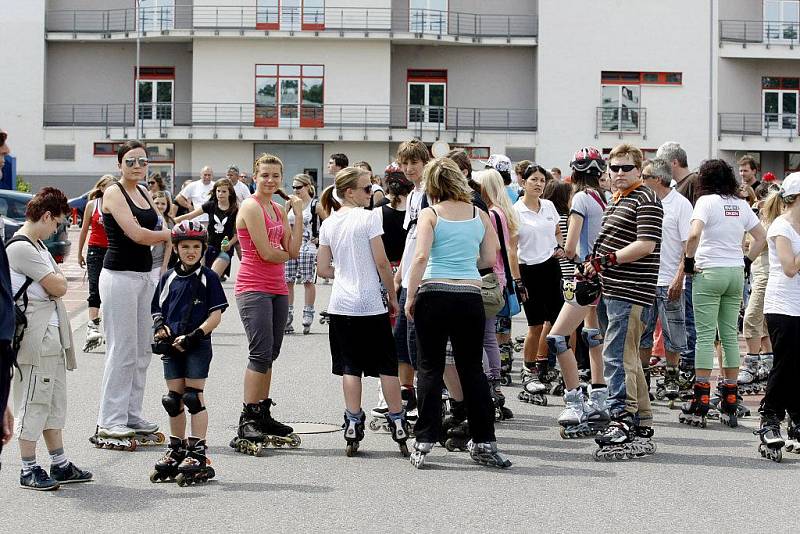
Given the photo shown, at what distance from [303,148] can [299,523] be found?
45184 mm

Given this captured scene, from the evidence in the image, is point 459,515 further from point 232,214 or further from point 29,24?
point 29,24

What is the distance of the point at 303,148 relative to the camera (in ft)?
168

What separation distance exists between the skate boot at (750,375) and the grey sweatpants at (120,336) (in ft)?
19.8

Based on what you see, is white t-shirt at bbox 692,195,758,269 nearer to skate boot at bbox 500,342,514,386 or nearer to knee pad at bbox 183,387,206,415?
skate boot at bbox 500,342,514,386

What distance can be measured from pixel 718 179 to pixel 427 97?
43.4 m

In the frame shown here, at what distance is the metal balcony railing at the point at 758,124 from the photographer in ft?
168

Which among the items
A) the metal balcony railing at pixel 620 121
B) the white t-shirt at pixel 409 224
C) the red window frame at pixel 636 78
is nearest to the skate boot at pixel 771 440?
the white t-shirt at pixel 409 224

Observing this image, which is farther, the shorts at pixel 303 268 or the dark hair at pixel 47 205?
the shorts at pixel 303 268

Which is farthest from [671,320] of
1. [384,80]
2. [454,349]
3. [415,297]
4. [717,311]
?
[384,80]

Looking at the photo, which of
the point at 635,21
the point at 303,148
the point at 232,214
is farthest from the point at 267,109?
the point at 232,214

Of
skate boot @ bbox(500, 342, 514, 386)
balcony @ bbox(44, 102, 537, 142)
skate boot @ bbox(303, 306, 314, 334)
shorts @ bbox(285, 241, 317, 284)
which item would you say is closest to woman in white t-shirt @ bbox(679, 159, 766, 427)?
skate boot @ bbox(500, 342, 514, 386)

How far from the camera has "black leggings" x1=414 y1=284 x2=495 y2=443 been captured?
820 cm

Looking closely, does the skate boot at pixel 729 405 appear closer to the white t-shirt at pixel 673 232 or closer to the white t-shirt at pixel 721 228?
the white t-shirt at pixel 721 228

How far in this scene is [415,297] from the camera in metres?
8.29
